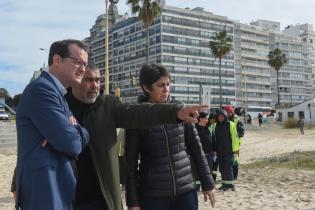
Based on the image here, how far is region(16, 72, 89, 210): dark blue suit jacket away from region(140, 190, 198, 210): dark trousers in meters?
1.22

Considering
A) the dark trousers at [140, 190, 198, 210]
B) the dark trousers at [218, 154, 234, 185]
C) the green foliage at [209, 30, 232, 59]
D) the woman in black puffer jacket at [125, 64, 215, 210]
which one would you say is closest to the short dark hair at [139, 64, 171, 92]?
the woman in black puffer jacket at [125, 64, 215, 210]

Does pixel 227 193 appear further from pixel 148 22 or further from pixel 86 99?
pixel 148 22

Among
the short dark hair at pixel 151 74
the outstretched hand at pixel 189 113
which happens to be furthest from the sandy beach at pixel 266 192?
the outstretched hand at pixel 189 113

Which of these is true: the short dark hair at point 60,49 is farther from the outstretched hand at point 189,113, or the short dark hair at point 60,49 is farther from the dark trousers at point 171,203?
the dark trousers at point 171,203

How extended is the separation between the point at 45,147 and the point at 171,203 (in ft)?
5.13

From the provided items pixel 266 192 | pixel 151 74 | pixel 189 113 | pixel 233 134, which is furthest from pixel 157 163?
pixel 266 192

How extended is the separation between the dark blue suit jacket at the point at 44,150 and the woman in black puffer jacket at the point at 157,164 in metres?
1.19

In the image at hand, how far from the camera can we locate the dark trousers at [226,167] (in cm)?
950

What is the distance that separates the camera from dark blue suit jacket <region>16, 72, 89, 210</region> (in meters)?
2.20

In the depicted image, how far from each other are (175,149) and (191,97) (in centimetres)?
10518

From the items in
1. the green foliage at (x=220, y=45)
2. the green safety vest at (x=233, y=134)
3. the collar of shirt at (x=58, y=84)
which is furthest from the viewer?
the green foliage at (x=220, y=45)

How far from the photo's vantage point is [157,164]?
3.51 m

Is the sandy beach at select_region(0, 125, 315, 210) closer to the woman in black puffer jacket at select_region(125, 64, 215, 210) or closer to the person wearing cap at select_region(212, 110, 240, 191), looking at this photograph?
the person wearing cap at select_region(212, 110, 240, 191)

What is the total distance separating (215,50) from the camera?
63.7m
